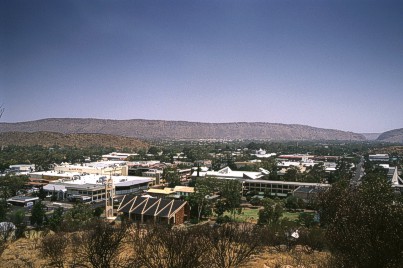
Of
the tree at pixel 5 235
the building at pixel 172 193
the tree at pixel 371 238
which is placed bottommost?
the building at pixel 172 193

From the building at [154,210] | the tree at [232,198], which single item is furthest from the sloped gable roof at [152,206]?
the tree at [232,198]

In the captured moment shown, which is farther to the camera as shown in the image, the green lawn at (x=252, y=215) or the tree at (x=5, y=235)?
the green lawn at (x=252, y=215)

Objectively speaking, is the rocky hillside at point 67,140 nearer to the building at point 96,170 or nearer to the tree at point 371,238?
the building at point 96,170

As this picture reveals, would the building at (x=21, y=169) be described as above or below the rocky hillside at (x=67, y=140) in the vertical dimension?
below

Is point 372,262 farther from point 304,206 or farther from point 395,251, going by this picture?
point 304,206

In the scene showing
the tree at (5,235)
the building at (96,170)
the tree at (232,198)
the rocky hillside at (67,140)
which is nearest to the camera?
the tree at (5,235)

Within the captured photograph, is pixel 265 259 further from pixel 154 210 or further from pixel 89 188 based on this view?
pixel 89 188

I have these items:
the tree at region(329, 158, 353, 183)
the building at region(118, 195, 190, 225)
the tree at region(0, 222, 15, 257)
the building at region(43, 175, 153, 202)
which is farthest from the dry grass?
the building at region(43, 175, 153, 202)

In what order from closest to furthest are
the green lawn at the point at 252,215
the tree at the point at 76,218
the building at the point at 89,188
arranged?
the tree at the point at 76,218
the green lawn at the point at 252,215
the building at the point at 89,188

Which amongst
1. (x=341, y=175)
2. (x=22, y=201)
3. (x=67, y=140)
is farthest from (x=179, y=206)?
(x=67, y=140)
